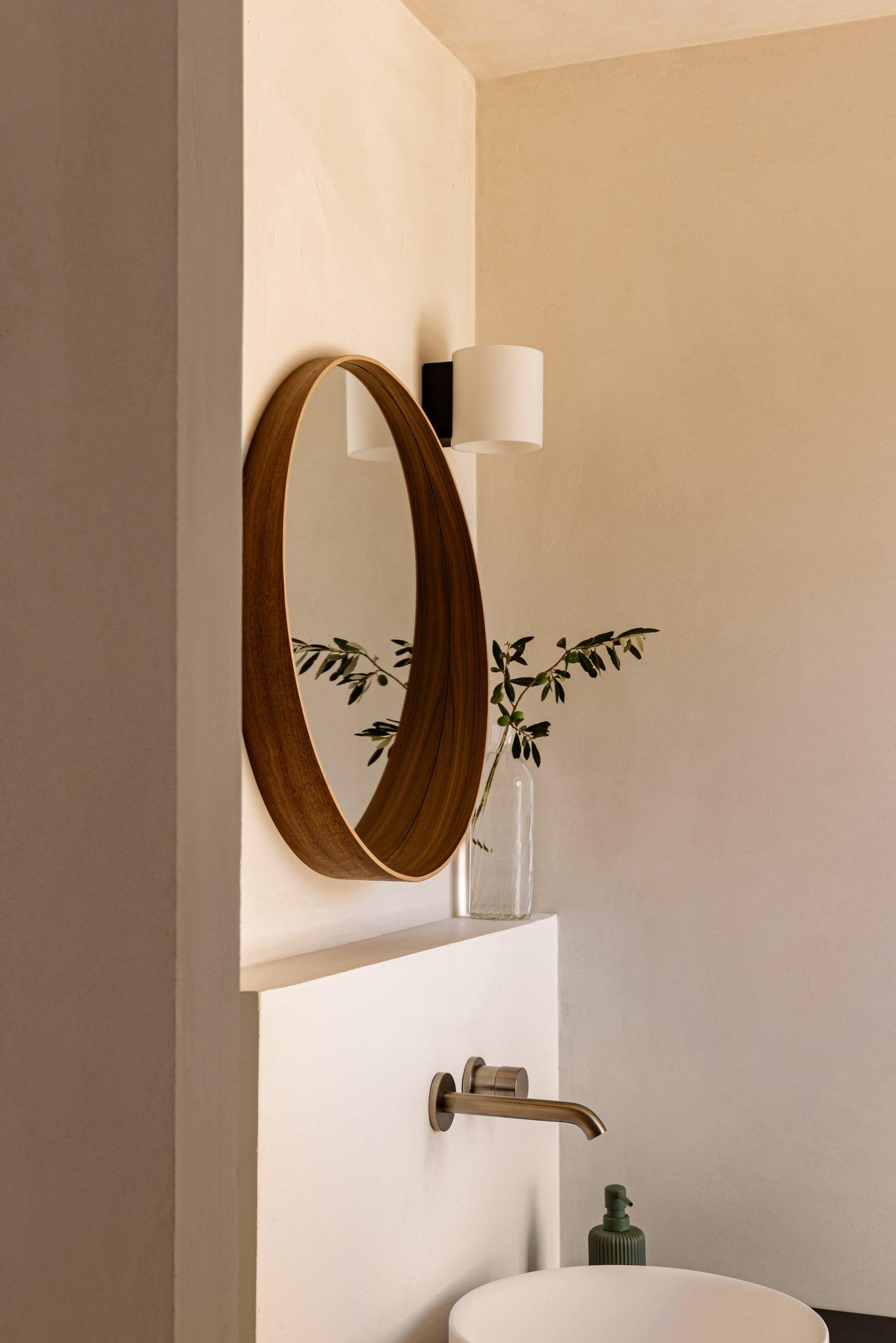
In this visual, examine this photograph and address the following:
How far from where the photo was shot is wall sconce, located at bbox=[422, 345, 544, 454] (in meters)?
1.60

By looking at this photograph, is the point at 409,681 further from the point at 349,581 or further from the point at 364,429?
the point at 364,429

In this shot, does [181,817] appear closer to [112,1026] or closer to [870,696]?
[112,1026]

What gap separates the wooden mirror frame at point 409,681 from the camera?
122 centimetres

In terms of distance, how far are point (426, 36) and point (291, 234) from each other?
1.85 feet

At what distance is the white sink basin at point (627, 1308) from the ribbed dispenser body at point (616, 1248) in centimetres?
7

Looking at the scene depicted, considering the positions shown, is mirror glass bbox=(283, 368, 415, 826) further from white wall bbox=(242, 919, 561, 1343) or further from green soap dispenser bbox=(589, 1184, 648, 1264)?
green soap dispenser bbox=(589, 1184, 648, 1264)

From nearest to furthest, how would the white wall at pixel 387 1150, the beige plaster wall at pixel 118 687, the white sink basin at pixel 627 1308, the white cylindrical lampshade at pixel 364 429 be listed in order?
the beige plaster wall at pixel 118 687 < the white wall at pixel 387 1150 < the white sink basin at pixel 627 1308 < the white cylindrical lampshade at pixel 364 429

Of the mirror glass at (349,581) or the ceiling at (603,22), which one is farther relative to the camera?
the ceiling at (603,22)

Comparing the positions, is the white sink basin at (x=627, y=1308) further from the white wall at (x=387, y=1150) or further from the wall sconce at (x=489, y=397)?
the wall sconce at (x=489, y=397)

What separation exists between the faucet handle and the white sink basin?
20 centimetres

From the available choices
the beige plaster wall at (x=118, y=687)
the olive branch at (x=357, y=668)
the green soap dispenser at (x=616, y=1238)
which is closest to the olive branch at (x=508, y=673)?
the olive branch at (x=357, y=668)

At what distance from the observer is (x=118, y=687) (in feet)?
1.85

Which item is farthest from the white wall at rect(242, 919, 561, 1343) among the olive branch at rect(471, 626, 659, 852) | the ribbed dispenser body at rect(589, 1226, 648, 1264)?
the olive branch at rect(471, 626, 659, 852)

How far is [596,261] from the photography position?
5.94ft
